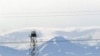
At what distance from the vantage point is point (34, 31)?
5244 centimetres

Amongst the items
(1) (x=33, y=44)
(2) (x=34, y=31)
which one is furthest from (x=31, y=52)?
(2) (x=34, y=31)

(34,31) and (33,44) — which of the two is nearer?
(33,44)

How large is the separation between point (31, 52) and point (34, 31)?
217 inches

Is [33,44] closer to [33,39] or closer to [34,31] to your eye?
[33,39]

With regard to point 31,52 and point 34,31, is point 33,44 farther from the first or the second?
point 34,31

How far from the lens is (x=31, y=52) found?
4834 centimetres

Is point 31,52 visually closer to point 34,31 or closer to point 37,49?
point 37,49

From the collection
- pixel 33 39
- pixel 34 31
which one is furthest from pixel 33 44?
pixel 34 31

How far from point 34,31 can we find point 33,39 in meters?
3.74

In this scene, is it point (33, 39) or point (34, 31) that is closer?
point (33, 39)

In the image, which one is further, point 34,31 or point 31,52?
point 34,31

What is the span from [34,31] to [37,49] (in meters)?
4.27

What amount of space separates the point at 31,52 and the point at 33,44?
1492 millimetres

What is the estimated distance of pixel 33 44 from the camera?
1895 inches
